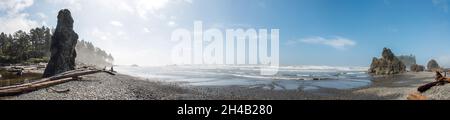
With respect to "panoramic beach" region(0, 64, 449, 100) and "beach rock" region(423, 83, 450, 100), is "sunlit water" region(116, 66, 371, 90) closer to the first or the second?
"panoramic beach" region(0, 64, 449, 100)

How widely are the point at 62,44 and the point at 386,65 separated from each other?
69.8 meters

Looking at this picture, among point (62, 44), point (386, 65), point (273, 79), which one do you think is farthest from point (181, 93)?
point (386, 65)

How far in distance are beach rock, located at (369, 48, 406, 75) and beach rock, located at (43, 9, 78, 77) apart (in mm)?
67735

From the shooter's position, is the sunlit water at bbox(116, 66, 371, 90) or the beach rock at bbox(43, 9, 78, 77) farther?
the sunlit water at bbox(116, 66, 371, 90)

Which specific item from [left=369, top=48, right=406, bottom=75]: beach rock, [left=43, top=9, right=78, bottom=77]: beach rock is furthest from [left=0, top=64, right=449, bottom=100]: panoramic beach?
[left=369, top=48, right=406, bottom=75]: beach rock

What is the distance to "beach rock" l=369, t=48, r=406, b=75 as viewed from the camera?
64.7 meters

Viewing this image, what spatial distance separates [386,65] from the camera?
65875 mm

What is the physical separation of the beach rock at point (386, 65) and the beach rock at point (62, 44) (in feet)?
222
